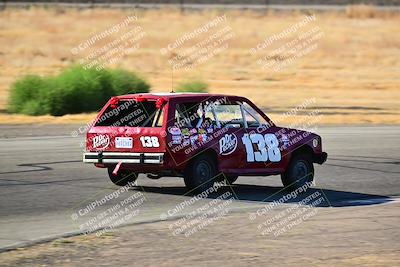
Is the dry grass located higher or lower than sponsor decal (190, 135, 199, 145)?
lower

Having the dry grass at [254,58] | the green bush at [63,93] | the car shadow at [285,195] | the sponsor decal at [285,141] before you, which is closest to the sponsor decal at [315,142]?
the sponsor decal at [285,141]

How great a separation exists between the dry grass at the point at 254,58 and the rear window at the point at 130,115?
625 inches

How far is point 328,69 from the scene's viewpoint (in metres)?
51.1

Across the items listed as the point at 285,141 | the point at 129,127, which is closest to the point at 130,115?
the point at 129,127

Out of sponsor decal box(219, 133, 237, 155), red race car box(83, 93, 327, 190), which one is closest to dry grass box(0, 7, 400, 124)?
red race car box(83, 93, 327, 190)

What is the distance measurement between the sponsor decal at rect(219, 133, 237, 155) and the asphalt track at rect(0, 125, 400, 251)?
28.7 inches

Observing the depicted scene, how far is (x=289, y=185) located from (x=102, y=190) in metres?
3.02

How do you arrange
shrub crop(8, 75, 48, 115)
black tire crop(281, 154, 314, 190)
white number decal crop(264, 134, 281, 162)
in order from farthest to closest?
1. shrub crop(8, 75, 48, 115)
2. black tire crop(281, 154, 314, 190)
3. white number decal crop(264, 134, 281, 162)

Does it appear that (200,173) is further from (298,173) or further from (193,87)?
(193,87)

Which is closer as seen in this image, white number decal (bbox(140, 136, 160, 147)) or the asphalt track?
the asphalt track

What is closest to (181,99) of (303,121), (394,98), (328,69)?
(303,121)

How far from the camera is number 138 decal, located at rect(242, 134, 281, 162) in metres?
15.6

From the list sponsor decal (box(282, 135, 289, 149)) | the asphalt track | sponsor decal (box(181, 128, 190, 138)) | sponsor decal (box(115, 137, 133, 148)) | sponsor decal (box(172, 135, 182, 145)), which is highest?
sponsor decal (box(181, 128, 190, 138))

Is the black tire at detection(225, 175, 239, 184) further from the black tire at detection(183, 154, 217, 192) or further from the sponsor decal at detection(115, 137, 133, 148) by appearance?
the sponsor decal at detection(115, 137, 133, 148)
